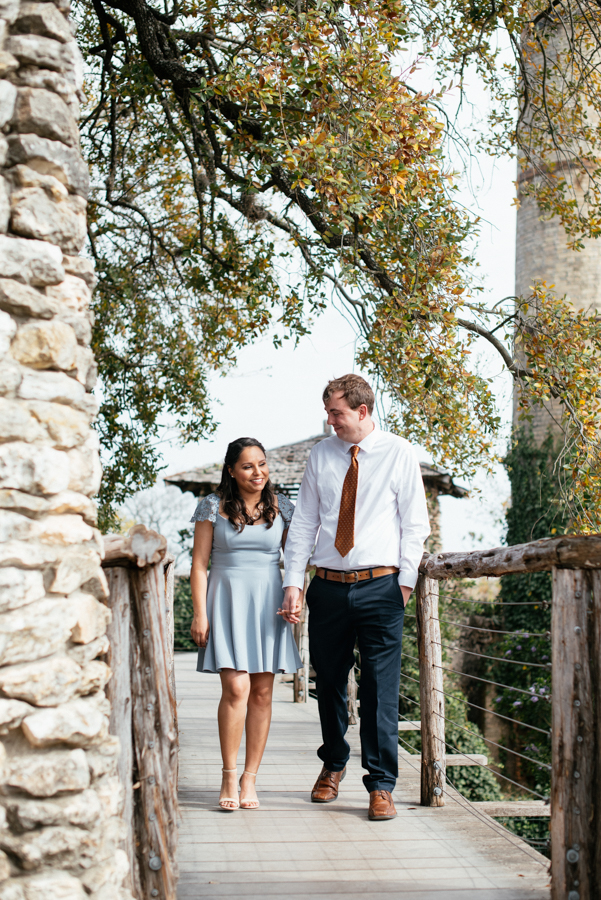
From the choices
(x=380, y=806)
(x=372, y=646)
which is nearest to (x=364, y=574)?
(x=372, y=646)

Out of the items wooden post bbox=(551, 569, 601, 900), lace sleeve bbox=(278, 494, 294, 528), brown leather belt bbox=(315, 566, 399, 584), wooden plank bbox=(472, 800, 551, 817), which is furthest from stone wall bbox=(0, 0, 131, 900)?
wooden plank bbox=(472, 800, 551, 817)

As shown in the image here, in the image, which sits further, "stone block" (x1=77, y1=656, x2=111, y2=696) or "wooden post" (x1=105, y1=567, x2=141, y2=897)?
"wooden post" (x1=105, y1=567, x2=141, y2=897)

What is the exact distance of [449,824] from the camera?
364 centimetres

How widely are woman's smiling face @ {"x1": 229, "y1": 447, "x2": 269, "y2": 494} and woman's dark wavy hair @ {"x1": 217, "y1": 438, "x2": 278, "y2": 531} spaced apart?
0.02 meters

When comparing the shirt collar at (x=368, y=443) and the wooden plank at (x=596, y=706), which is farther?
the shirt collar at (x=368, y=443)

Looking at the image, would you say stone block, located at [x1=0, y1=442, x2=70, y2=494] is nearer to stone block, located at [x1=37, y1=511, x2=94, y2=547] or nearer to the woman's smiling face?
stone block, located at [x1=37, y1=511, x2=94, y2=547]

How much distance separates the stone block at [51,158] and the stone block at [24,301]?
1.16 ft

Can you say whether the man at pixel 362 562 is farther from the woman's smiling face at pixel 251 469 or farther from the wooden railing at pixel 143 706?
the wooden railing at pixel 143 706

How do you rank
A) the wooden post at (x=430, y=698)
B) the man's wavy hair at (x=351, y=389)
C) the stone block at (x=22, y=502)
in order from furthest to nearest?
1. the wooden post at (x=430, y=698)
2. the man's wavy hair at (x=351, y=389)
3. the stone block at (x=22, y=502)

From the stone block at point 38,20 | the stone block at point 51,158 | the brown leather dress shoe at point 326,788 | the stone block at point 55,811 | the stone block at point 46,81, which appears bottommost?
the brown leather dress shoe at point 326,788

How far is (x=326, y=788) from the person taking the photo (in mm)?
3986

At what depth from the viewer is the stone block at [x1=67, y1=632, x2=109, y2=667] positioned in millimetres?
2264

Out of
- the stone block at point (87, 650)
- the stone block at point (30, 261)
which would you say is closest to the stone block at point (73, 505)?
the stone block at point (87, 650)

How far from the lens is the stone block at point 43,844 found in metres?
2.09
